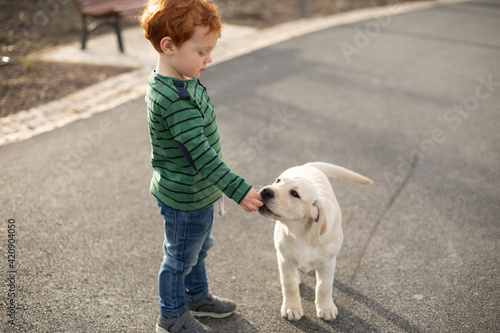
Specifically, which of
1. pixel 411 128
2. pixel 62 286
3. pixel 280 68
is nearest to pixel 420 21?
pixel 280 68

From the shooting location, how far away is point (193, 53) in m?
2.13

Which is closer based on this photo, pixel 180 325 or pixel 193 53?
pixel 193 53

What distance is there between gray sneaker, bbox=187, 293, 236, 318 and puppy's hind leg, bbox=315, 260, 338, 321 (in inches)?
21.7

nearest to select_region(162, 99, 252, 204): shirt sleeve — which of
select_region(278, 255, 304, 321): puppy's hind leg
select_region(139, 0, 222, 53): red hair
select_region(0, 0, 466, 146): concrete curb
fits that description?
select_region(139, 0, 222, 53): red hair

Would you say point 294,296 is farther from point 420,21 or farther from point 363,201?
point 420,21

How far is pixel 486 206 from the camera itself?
13.5ft

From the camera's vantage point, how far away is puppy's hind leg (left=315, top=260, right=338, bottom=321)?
9.11 feet

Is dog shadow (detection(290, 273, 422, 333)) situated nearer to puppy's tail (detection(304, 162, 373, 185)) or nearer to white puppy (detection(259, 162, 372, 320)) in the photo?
white puppy (detection(259, 162, 372, 320))

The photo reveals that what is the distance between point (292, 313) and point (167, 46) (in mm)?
1781

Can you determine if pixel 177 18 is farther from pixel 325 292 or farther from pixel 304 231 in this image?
pixel 325 292

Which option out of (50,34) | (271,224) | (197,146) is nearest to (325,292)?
(271,224)

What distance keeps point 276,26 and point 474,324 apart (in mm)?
7880

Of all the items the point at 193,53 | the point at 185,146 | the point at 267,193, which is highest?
the point at 193,53

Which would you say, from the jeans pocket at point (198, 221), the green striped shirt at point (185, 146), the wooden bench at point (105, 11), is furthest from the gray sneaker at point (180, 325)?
the wooden bench at point (105, 11)
